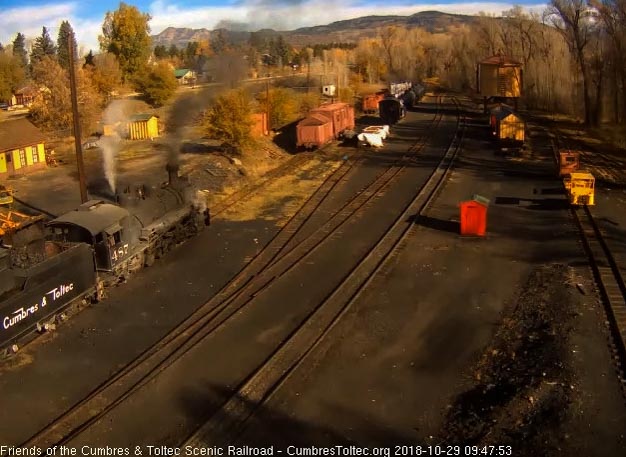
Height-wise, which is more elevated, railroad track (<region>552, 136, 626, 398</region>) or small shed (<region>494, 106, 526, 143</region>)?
small shed (<region>494, 106, 526, 143</region>)

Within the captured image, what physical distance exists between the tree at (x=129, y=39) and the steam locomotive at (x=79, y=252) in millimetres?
73884

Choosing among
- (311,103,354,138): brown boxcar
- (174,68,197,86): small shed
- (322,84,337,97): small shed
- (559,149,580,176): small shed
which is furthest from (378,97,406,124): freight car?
(559,149,580,176): small shed

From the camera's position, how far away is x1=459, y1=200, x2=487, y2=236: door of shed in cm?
2109

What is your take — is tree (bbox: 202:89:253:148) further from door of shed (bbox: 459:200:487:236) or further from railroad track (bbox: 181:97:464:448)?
door of shed (bbox: 459:200:487:236)

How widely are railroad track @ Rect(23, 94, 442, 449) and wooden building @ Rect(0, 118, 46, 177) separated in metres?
21.5

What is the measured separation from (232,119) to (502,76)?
30.8 metres

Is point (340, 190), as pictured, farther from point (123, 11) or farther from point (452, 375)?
point (123, 11)

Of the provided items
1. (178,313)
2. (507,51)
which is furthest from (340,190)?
(507,51)

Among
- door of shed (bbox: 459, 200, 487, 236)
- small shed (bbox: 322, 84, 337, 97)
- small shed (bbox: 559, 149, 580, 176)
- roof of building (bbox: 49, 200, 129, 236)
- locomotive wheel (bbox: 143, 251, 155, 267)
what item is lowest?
locomotive wheel (bbox: 143, 251, 155, 267)

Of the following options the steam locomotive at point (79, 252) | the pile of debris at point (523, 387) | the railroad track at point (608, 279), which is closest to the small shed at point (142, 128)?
the steam locomotive at point (79, 252)

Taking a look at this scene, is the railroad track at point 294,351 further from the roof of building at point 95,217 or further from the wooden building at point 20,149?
the wooden building at point 20,149

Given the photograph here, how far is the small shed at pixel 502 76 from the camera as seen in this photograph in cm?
5522

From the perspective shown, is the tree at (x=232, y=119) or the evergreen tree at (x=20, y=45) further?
the evergreen tree at (x=20, y=45)

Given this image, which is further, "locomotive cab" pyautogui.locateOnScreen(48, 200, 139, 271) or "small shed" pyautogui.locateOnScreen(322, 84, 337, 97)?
"small shed" pyautogui.locateOnScreen(322, 84, 337, 97)
